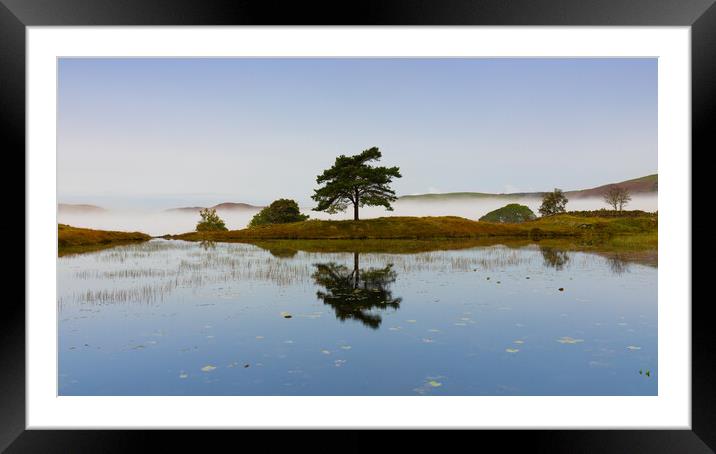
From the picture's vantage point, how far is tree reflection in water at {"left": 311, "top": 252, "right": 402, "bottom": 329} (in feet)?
28.3

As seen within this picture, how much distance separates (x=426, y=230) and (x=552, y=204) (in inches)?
363

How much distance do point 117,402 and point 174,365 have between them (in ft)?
7.33

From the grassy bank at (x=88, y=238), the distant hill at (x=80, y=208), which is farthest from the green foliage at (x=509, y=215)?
the distant hill at (x=80, y=208)

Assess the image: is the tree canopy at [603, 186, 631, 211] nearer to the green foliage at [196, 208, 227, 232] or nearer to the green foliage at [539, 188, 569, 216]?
the green foliage at [539, 188, 569, 216]

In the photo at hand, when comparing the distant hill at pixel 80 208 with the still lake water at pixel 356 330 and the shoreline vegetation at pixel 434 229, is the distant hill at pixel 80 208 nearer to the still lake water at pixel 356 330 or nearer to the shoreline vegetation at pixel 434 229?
the still lake water at pixel 356 330

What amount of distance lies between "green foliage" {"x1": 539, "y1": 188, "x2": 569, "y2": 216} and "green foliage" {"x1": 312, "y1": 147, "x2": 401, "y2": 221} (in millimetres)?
10516

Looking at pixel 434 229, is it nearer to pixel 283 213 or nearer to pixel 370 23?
pixel 283 213

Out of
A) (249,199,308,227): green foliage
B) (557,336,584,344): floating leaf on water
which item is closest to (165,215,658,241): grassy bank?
(249,199,308,227): green foliage

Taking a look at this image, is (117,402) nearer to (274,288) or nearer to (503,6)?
(503,6)

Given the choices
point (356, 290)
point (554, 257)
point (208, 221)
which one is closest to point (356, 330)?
point (356, 290)

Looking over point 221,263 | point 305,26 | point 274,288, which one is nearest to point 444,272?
point 274,288

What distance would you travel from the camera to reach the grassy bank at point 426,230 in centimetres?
2620

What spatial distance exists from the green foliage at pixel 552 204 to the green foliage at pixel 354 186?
10516mm

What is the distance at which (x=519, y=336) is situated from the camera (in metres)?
7.16
